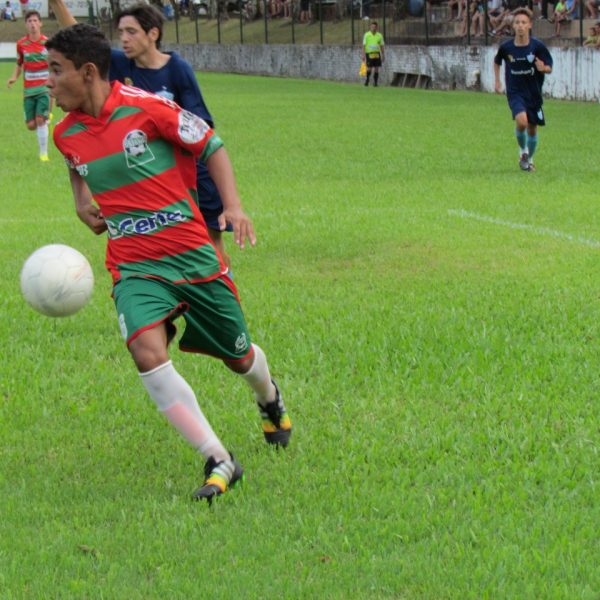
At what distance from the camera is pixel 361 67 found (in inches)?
1638

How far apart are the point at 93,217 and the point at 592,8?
3069cm

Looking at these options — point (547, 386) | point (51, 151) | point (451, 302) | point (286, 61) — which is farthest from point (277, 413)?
point (286, 61)

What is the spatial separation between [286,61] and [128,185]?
45668 mm

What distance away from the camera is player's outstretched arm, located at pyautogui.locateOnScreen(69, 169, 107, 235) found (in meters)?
5.12

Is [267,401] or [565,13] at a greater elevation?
[565,13]

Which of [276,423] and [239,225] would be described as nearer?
[239,225]

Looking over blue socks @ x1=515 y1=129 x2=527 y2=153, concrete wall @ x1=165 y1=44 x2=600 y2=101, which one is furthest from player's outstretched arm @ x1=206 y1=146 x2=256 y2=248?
concrete wall @ x1=165 y1=44 x2=600 y2=101

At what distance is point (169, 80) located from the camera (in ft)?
24.4

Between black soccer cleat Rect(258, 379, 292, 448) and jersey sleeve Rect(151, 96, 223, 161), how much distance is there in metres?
1.09

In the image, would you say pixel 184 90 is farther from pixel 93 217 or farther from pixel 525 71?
pixel 525 71

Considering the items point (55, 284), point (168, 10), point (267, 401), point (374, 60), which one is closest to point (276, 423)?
point (267, 401)

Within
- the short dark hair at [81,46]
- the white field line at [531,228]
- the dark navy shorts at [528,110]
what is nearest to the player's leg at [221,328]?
the short dark hair at [81,46]

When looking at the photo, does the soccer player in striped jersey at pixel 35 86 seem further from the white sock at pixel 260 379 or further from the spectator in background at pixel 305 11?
the spectator in background at pixel 305 11

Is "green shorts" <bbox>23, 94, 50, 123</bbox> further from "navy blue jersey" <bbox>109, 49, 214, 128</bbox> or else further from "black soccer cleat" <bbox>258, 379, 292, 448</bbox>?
"black soccer cleat" <bbox>258, 379, 292, 448</bbox>
